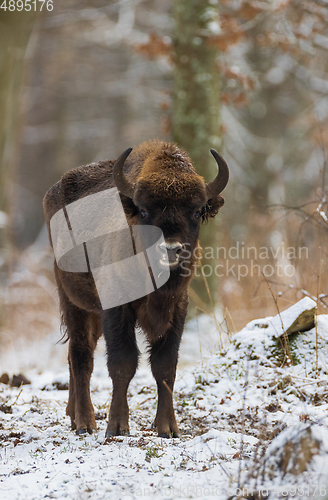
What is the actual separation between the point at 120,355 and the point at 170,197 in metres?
1.37

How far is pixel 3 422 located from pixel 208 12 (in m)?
7.31

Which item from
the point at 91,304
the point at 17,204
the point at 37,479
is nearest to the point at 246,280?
the point at 91,304

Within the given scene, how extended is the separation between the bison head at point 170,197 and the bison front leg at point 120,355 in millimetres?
638

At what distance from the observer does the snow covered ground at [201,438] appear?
2602 mm

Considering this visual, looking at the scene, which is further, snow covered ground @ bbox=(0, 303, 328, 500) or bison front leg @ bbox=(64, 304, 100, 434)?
bison front leg @ bbox=(64, 304, 100, 434)

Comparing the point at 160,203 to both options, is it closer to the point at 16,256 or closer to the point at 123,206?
the point at 123,206

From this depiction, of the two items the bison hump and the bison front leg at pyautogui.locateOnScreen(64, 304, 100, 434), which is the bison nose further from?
the bison front leg at pyautogui.locateOnScreen(64, 304, 100, 434)

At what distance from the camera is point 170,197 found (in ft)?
13.0

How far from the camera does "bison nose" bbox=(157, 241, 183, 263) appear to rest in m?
3.79

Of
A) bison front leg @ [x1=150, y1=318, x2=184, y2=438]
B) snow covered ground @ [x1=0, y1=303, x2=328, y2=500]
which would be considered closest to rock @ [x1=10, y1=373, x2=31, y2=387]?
snow covered ground @ [x1=0, y1=303, x2=328, y2=500]

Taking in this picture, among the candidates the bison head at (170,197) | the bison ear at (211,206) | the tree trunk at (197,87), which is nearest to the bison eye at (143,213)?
the bison head at (170,197)

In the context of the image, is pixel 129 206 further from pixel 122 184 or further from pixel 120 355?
pixel 120 355

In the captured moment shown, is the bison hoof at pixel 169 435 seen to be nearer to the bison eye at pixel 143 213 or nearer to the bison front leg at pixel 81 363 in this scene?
the bison front leg at pixel 81 363

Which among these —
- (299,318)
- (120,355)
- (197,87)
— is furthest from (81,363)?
(197,87)
